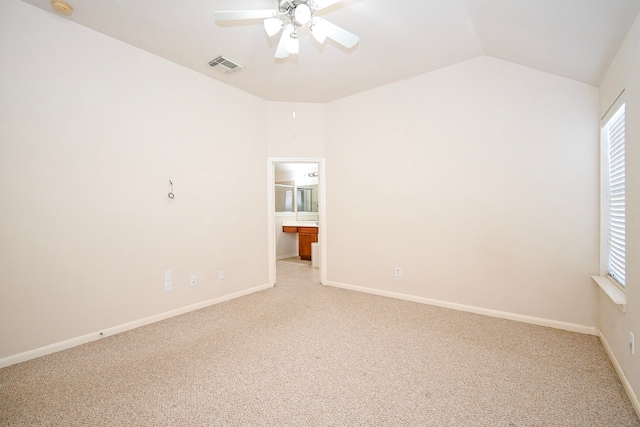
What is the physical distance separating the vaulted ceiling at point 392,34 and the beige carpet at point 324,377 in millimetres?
2286

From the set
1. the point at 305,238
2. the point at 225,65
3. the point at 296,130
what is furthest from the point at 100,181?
the point at 305,238

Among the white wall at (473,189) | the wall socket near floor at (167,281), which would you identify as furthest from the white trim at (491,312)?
the wall socket near floor at (167,281)

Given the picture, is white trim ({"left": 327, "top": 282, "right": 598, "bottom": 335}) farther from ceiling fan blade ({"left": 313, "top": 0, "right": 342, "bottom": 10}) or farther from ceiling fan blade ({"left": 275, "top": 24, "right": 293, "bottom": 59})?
ceiling fan blade ({"left": 313, "top": 0, "right": 342, "bottom": 10})

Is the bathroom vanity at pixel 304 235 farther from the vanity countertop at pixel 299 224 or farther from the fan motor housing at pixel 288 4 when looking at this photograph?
the fan motor housing at pixel 288 4

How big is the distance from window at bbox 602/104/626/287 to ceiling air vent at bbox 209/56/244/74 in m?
3.38

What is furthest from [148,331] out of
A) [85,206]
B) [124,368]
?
[85,206]

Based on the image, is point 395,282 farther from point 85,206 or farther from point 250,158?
point 85,206

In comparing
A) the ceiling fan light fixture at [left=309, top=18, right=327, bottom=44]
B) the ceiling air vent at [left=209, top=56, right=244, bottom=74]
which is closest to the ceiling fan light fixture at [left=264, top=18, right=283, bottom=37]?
the ceiling fan light fixture at [left=309, top=18, right=327, bottom=44]

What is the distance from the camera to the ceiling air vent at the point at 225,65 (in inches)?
118

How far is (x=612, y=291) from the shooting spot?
6.84 feet

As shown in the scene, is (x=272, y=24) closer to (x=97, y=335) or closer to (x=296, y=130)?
(x=296, y=130)

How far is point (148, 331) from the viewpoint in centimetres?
268

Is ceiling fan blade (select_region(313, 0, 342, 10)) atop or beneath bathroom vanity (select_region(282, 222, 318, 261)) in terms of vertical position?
atop

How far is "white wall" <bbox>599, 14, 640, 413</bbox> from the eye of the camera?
163 cm
